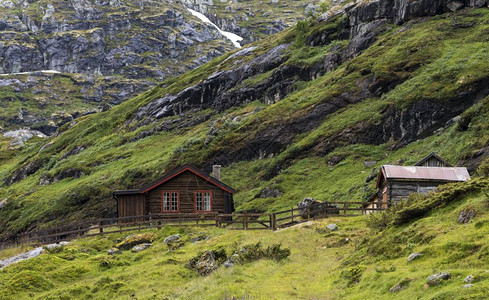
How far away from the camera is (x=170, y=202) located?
4488 centimetres

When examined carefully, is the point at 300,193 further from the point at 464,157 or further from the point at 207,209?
the point at 464,157

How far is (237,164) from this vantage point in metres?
70.6

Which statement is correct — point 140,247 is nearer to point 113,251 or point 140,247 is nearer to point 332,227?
point 113,251

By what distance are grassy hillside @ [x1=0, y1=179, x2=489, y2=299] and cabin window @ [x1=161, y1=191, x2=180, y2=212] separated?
12095 mm

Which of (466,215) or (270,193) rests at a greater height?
(466,215)

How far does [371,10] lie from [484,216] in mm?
84387

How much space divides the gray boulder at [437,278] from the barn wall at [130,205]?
34077mm

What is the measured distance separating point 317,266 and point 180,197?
24.4 meters

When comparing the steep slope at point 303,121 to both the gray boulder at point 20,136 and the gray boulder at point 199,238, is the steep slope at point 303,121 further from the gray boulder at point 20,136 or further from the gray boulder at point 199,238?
the gray boulder at point 20,136

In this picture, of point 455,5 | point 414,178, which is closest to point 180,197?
point 414,178

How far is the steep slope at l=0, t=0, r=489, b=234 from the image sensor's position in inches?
2196

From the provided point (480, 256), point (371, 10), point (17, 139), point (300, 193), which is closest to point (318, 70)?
point (371, 10)

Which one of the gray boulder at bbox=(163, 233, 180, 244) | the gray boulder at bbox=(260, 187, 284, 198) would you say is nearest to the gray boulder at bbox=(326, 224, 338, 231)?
the gray boulder at bbox=(163, 233, 180, 244)

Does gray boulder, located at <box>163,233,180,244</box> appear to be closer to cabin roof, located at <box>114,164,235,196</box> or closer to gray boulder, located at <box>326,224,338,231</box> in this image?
gray boulder, located at <box>326,224,338,231</box>
